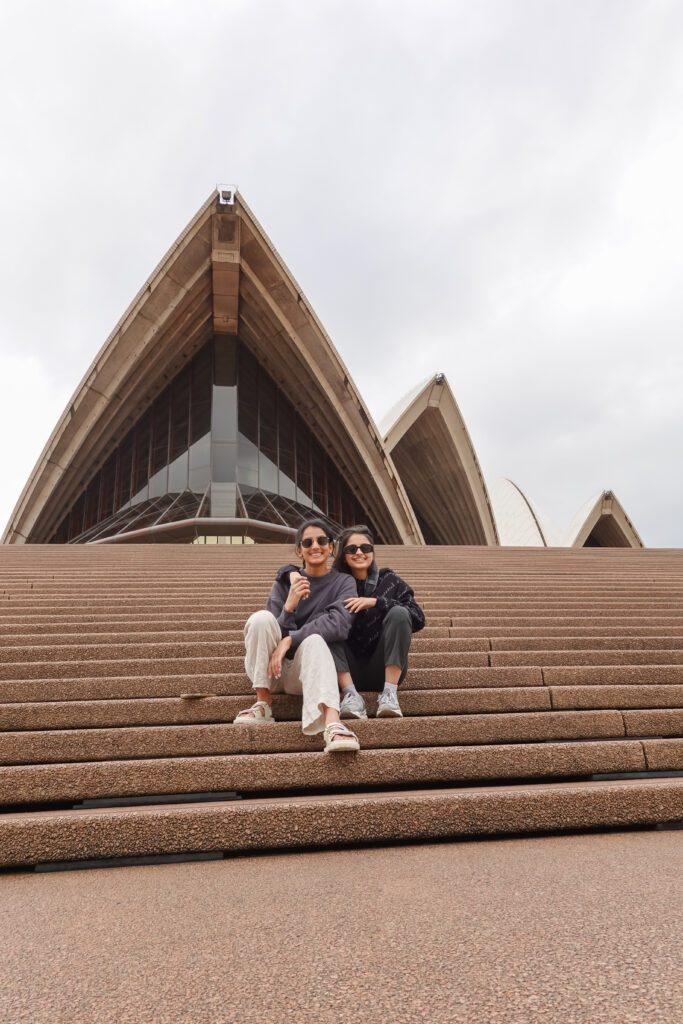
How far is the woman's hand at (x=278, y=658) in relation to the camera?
8.86 ft

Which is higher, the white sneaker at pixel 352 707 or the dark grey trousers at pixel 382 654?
the dark grey trousers at pixel 382 654

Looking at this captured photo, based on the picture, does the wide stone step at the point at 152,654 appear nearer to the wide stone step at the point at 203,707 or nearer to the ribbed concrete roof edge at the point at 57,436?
the wide stone step at the point at 203,707

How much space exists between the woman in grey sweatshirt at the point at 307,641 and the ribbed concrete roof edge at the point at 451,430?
17665mm

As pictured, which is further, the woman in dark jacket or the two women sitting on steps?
the woman in dark jacket

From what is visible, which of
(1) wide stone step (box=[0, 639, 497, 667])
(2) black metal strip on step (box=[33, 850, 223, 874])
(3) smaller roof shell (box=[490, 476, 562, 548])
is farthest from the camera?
(3) smaller roof shell (box=[490, 476, 562, 548])

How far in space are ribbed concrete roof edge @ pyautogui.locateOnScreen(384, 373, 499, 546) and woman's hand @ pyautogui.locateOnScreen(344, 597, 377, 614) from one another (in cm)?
1786

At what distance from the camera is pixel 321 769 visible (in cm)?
236

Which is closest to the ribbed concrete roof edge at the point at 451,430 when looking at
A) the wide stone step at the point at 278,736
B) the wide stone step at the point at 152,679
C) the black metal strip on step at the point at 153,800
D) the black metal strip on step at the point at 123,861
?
the wide stone step at the point at 152,679

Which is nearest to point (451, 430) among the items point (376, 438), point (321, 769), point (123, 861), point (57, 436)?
point (376, 438)

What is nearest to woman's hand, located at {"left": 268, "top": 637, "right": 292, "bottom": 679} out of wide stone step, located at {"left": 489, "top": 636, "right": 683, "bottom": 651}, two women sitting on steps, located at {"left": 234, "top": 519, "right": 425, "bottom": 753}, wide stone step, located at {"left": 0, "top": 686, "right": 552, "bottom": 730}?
two women sitting on steps, located at {"left": 234, "top": 519, "right": 425, "bottom": 753}

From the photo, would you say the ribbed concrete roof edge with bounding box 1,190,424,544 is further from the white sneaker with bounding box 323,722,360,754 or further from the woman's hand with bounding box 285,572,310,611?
the white sneaker with bounding box 323,722,360,754

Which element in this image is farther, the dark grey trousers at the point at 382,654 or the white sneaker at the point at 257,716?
the dark grey trousers at the point at 382,654

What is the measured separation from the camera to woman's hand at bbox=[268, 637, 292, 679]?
2701mm

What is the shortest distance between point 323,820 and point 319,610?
112 centimetres
